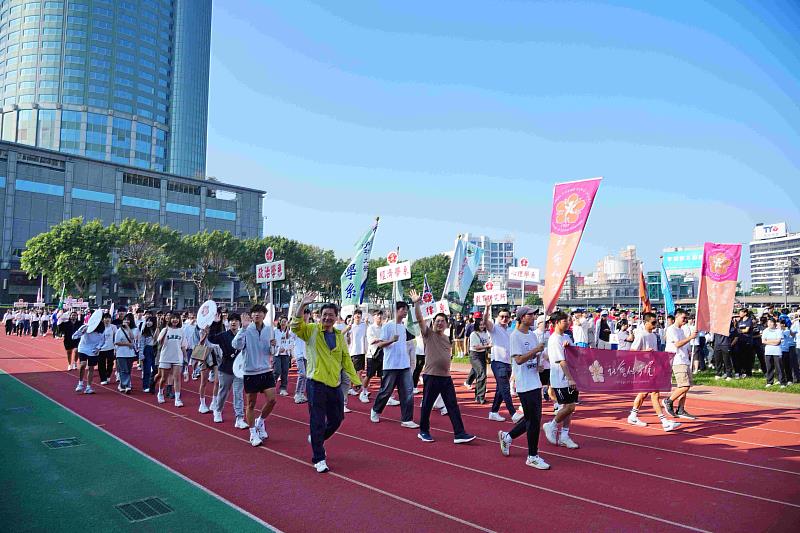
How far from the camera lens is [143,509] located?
523 cm

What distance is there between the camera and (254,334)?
803 centimetres

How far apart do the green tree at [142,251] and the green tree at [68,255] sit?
2.33m

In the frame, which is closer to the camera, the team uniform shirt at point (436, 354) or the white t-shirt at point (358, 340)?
the team uniform shirt at point (436, 354)

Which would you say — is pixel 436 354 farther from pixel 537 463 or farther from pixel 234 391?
pixel 234 391

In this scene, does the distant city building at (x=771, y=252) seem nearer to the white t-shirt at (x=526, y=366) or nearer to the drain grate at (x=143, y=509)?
the white t-shirt at (x=526, y=366)

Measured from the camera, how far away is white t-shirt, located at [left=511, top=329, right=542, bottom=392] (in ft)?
22.1

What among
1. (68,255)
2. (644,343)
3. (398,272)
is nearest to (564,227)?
(644,343)

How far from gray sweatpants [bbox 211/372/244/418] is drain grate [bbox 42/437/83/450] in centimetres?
222

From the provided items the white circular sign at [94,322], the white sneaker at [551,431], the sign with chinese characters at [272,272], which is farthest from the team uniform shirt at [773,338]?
the white circular sign at [94,322]

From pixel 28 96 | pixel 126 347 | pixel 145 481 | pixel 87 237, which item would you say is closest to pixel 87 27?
pixel 28 96

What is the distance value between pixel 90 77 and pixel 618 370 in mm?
108595

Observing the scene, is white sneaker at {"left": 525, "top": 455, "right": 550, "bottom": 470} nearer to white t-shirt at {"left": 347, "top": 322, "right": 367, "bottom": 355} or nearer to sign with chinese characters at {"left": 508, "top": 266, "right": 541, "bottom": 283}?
white t-shirt at {"left": 347, "top": 322, "right": 367, "bottom": 355}

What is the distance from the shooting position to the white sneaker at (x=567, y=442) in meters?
7.80

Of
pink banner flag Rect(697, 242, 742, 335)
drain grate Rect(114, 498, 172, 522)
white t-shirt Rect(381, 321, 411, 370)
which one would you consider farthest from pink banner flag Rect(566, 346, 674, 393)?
drain grate Rect(114, 498, 172, 522)
